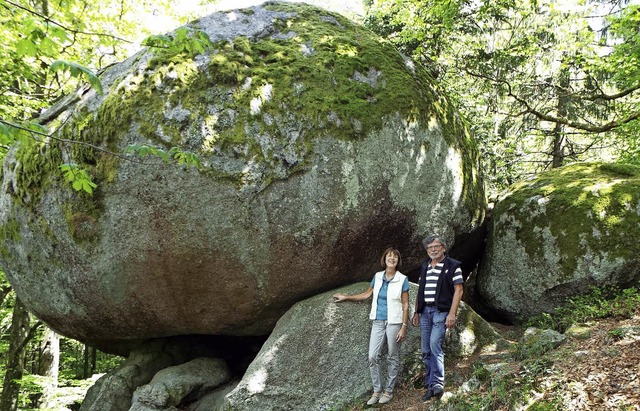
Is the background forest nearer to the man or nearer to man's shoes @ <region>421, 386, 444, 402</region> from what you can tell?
the man

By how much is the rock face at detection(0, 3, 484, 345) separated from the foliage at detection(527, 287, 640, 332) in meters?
2.02

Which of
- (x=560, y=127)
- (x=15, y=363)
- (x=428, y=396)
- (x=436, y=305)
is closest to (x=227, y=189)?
(x=436, y=305)

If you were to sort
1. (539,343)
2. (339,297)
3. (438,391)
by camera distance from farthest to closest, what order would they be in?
1. (339,297)
2. (539,343)
3. (438,391)

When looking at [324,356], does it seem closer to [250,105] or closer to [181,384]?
[181,384]

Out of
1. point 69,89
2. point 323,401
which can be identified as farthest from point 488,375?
point 69,89

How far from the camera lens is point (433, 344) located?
5398mm

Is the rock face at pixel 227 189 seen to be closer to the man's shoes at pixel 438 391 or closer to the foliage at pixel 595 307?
the foliage at pixel 595 307

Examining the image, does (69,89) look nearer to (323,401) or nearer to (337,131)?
(337,131)

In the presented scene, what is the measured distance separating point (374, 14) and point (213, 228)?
12605 mm

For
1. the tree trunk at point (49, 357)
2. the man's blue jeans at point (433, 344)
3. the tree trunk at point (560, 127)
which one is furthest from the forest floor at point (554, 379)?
the tree trunk at point (560, 127)

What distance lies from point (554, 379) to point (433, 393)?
4.26ft

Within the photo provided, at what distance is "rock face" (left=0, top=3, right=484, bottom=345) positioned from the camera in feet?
20.6

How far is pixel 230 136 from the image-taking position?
6.33 meters

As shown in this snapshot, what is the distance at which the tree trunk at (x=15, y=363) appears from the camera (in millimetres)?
11117
